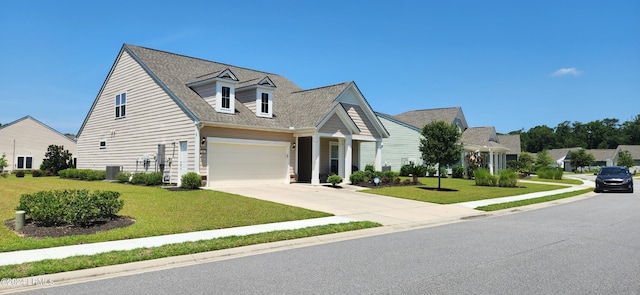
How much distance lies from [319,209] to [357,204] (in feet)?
7.49

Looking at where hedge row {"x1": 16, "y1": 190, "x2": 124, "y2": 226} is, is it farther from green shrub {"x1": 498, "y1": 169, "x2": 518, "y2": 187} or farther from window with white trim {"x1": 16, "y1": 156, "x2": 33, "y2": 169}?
window with white trim {"x1": 16, "y1": 156, "x2": 33, "y2": 169}

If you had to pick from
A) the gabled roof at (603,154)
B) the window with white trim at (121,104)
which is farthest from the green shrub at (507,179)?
the gabled roof at (603,154)

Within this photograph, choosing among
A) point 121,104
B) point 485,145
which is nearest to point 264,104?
point 121,104

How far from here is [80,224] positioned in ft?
32.8

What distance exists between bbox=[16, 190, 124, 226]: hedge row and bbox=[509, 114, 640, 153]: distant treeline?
12595cm

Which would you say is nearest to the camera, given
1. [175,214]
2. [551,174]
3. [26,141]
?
[175,214]

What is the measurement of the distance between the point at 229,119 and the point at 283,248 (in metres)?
Result: 13.6

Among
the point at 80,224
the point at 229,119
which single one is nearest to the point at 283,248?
the point at 80,224

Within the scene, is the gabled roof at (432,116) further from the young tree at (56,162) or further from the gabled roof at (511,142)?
the young tree at (56,162)

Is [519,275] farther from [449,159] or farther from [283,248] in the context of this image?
[449,159]

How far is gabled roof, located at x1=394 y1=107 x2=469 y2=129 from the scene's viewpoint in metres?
42.9

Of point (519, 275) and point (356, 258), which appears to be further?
point (356, 258)

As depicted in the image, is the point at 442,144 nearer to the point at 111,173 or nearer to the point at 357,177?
the point at 357,177

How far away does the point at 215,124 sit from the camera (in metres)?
20.2
